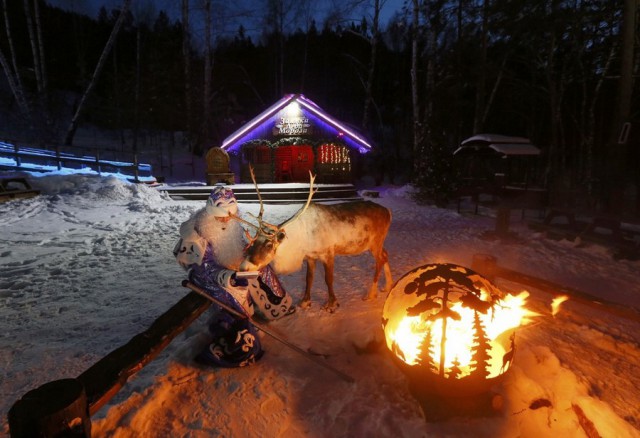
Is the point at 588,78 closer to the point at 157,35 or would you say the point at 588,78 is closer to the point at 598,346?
the point at 598,346

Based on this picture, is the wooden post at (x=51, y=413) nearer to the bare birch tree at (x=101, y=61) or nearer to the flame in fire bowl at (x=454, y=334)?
the flame in fire bowl at (x=454, y=334)

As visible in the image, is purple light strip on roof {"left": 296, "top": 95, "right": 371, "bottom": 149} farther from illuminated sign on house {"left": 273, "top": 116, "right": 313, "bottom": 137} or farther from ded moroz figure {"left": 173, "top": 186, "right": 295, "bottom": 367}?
ded moroz figure {"left": 173, "top": 186, "right": 295, "bottom": 367}

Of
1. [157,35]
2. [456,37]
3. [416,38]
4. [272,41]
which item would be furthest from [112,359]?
[157,35]

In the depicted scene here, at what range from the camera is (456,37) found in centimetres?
2164

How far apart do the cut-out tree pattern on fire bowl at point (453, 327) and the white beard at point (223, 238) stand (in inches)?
63.0

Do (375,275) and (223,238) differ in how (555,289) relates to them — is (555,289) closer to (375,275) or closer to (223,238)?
(375,275)

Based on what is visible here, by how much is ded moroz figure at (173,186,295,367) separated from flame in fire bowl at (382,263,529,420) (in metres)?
1.44

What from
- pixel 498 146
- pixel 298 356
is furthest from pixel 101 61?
pixel 298 356

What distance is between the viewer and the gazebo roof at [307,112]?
60.5 feet

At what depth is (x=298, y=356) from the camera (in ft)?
12.1

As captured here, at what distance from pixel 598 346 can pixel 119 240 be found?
29.0ft

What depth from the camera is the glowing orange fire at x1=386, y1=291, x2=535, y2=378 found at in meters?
2.59

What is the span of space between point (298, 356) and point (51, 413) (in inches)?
90.9

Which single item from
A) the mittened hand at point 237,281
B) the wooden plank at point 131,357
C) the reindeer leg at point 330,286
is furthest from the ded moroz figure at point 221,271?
the reindeer leg at point 330,286
